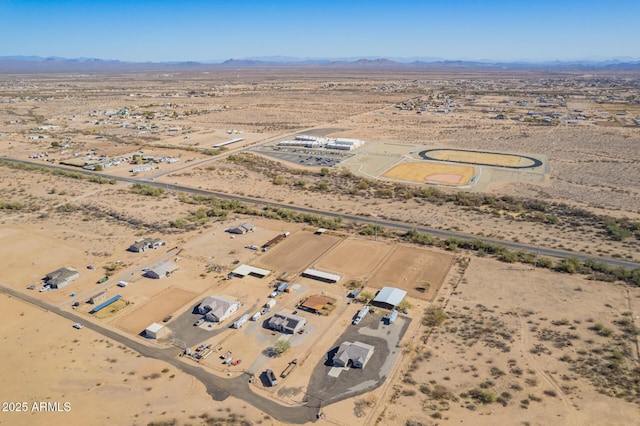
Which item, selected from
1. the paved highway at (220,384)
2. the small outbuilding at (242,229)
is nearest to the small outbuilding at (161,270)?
the paved highway at (220,384)

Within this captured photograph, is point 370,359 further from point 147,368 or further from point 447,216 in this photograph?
point 447,216

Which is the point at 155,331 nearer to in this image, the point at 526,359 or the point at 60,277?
the point at 60,277

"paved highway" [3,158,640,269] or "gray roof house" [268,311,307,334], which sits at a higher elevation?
"paved highway" [3,158,640,269]

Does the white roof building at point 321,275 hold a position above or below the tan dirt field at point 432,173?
below

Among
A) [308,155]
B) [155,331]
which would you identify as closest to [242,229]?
[155,331]

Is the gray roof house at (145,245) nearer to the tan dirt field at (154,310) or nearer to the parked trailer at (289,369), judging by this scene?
the tan dirt field at (154,310)

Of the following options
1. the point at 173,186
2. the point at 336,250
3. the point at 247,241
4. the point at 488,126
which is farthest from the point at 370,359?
the point at 488,126

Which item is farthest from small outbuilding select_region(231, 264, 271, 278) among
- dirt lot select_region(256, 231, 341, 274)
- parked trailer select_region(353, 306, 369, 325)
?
parked trailer select_region(353, 306, 369, 325)

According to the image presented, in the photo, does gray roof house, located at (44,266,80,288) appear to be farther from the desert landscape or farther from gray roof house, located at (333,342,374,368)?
gray roof house, located at (333,342,374,368)
